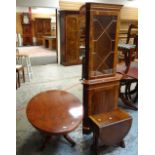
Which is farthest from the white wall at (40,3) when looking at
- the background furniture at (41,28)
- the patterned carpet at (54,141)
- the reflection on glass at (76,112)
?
the background furniture at (41,28)

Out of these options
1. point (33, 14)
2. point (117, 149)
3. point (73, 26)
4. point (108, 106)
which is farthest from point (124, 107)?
point (33, 14)

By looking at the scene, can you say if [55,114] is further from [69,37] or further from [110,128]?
[69,37]

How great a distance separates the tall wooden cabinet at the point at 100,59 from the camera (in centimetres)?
244

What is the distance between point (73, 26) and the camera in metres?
7.03

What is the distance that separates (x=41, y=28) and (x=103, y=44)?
35.2 feet

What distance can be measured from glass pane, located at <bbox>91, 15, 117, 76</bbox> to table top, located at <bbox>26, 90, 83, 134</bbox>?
55 cm

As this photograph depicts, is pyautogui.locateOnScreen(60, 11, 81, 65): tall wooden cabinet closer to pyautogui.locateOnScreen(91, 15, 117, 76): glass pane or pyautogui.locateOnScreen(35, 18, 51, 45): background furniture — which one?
pyautogui.locateOnScreen(91, 15, 117, 76): glass pane

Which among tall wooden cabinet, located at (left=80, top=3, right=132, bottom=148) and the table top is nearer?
the table top

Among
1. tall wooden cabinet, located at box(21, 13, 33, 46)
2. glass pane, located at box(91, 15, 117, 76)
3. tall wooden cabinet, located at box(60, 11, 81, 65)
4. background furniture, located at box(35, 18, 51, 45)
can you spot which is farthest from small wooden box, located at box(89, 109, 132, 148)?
tall wooden cabinet, located at box(21, 13, 33, 46)

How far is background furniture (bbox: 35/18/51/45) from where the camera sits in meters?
12.5

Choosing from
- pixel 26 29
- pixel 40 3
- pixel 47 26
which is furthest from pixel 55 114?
pixel 47 26

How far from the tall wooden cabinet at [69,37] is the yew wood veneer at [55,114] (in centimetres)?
431

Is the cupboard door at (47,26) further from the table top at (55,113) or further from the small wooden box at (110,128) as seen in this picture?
the small wooden box at (110,128)
